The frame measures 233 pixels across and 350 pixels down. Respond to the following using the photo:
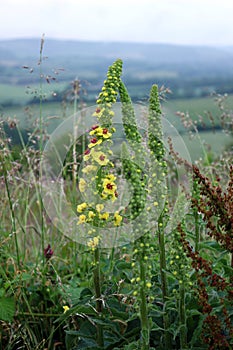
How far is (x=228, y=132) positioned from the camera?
5184mm

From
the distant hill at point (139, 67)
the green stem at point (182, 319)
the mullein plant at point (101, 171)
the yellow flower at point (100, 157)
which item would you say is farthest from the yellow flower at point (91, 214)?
the distant hill at point (139, 67)

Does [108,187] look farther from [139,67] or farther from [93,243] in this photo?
[139,67]

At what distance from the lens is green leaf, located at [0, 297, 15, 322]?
330 centimetres

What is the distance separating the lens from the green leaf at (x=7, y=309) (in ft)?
10.8

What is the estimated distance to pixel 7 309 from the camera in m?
3.36

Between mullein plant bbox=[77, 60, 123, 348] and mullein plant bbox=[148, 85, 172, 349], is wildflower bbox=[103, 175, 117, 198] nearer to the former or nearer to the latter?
mullein plant bbox=[77, 60, 123, 348]

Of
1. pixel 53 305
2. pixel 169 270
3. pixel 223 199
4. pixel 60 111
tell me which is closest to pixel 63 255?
pixel 53 305

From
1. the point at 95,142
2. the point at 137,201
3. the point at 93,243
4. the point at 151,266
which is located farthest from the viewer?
the point at 151,266

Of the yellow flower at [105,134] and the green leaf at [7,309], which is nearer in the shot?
the yellow flower at [105,134]

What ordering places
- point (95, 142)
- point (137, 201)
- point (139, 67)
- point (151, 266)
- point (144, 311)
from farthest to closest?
point (139, 67), point (151, 266), point (95, 142), point (144, 311), point (137, 201)

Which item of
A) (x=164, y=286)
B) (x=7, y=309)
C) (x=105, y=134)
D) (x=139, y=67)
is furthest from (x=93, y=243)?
(x=139, y=67)

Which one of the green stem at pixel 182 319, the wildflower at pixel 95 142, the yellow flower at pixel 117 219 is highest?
the wildflower at pixel 95 142

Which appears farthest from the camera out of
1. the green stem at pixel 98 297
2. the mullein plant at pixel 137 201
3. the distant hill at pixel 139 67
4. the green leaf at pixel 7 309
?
the distant hill at pixel 139 67

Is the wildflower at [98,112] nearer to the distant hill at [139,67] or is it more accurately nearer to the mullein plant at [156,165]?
the mullein plant at [156,165]
